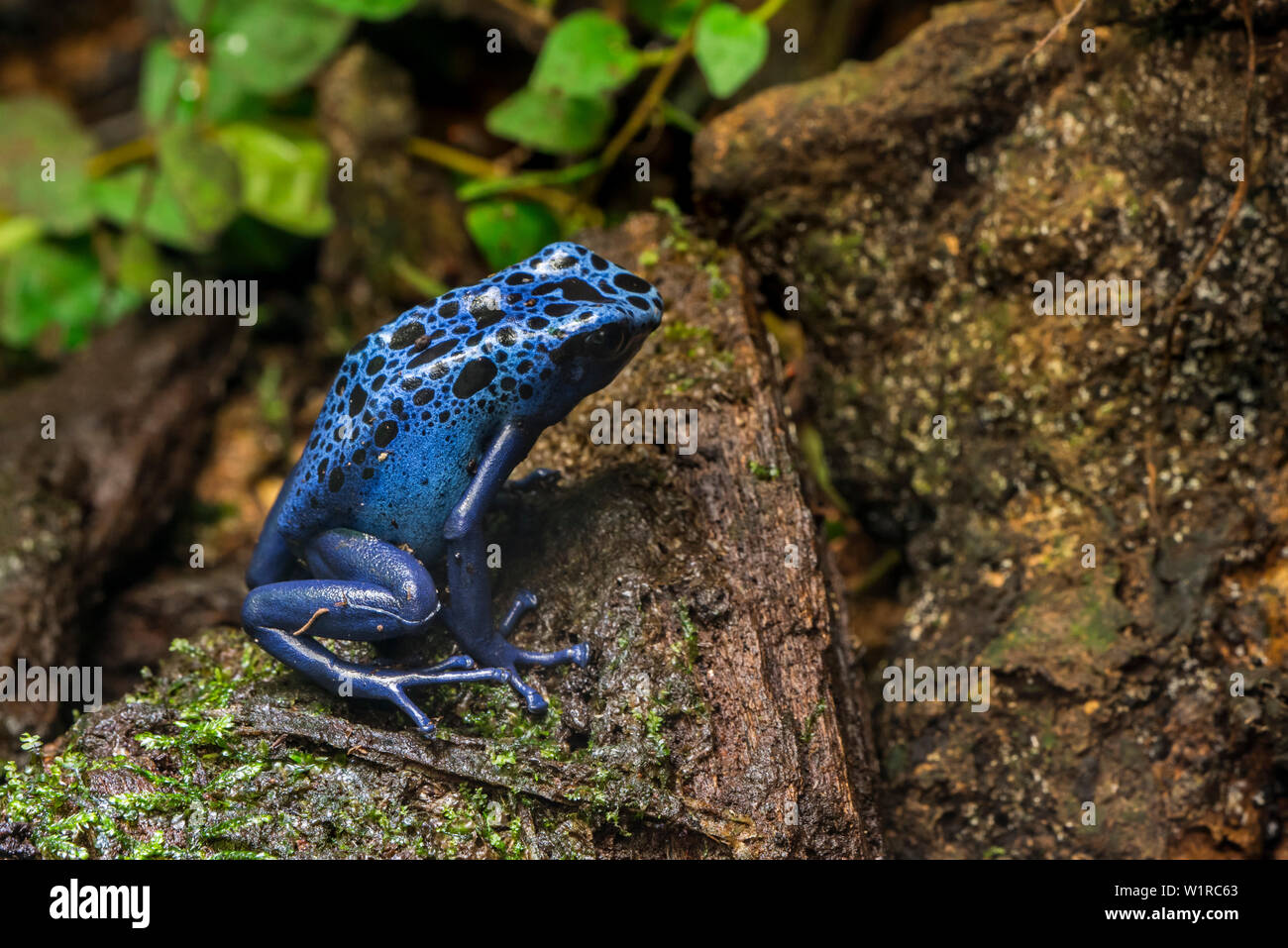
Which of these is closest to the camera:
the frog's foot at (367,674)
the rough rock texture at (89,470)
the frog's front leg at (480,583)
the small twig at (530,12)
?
the frog's foot at (367,674)

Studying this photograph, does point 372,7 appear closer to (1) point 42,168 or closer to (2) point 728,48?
(2) point 728,48

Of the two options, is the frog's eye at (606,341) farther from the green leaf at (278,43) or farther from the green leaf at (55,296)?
the green leaf at (55,296)

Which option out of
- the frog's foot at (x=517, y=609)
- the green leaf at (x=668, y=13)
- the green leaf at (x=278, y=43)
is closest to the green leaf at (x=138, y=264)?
the green leaf at (x=278, y=43)

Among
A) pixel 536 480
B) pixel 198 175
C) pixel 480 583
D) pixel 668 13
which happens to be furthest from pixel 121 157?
pixel 480 583
